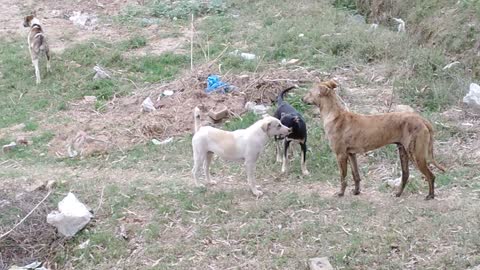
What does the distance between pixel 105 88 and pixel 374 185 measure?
16.0 ft

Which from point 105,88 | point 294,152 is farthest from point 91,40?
point 294,152

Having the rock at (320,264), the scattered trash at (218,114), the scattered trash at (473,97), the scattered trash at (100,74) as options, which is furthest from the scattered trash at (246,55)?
the rock at (320,264)

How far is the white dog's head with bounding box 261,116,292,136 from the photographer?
668 cm

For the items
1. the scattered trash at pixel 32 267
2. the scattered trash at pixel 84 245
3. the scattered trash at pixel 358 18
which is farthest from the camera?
the scattered trash at pixel 358 18

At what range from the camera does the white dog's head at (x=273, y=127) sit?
6684 mm

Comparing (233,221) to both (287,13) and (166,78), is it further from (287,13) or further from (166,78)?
(287,13)

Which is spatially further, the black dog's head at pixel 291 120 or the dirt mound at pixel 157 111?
the dirt mound at pixel 157 111

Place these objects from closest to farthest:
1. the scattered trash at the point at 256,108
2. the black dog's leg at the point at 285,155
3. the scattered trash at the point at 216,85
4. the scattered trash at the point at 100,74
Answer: the black dog's leg at the point at 285,155, the scattered trash at the point at 256,108, the scattered trash at the point at 216,85, the scattered trash at the point at 100,74

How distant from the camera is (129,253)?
6.23 m

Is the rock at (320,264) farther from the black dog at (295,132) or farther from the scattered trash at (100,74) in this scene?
the scattered trash at (100,74)

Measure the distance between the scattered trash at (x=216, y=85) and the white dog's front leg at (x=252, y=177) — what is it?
2.79 metres

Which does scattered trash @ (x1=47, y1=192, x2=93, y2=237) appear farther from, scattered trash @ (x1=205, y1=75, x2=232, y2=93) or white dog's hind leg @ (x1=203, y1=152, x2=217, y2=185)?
scattered trash @ (x1=205, y1=75, x2=232, y2=93)

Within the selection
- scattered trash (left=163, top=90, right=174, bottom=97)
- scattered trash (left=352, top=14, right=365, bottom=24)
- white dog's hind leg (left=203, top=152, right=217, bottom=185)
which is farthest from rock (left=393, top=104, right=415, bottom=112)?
scattered trash (left=352, top=14, right=365, bottom=24)

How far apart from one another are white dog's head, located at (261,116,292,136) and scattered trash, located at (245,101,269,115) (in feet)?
6.64
